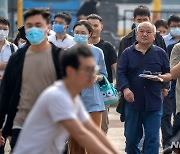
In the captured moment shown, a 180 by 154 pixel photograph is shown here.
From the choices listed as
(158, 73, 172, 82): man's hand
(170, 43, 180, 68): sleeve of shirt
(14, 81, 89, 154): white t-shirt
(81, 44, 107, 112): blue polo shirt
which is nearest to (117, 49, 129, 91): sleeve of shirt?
(81, 44, 107, 112): blue polo shirt

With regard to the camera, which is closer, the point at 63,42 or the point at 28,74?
the point at 28,74

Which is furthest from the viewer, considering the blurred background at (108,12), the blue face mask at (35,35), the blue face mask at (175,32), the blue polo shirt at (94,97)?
the blurred background at (108,12)

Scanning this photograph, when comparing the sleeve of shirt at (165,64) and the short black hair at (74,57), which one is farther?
the sleeve of shirt at (165,64)

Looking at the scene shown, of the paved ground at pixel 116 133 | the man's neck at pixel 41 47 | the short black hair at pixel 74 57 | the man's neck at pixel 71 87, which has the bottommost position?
the paved ground at pixel 116 133

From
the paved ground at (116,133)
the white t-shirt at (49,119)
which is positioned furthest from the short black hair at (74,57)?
the paved ground at (116,133)

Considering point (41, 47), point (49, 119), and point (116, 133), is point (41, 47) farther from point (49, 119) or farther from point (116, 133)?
point (116, 133)

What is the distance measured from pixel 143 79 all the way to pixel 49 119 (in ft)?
13.5

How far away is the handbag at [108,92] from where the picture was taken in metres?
10.1

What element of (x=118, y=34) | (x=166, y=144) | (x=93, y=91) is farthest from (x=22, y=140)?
(x=118, y=34)

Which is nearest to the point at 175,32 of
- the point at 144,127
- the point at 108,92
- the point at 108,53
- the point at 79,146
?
the point at 108,53

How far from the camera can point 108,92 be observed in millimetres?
10297

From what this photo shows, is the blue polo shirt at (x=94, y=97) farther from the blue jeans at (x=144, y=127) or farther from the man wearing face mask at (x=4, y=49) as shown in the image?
the man wearing face mask at (x=4, y=49)

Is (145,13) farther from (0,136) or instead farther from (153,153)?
(0,136)

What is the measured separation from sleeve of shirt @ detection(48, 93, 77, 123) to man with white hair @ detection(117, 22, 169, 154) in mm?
4092
